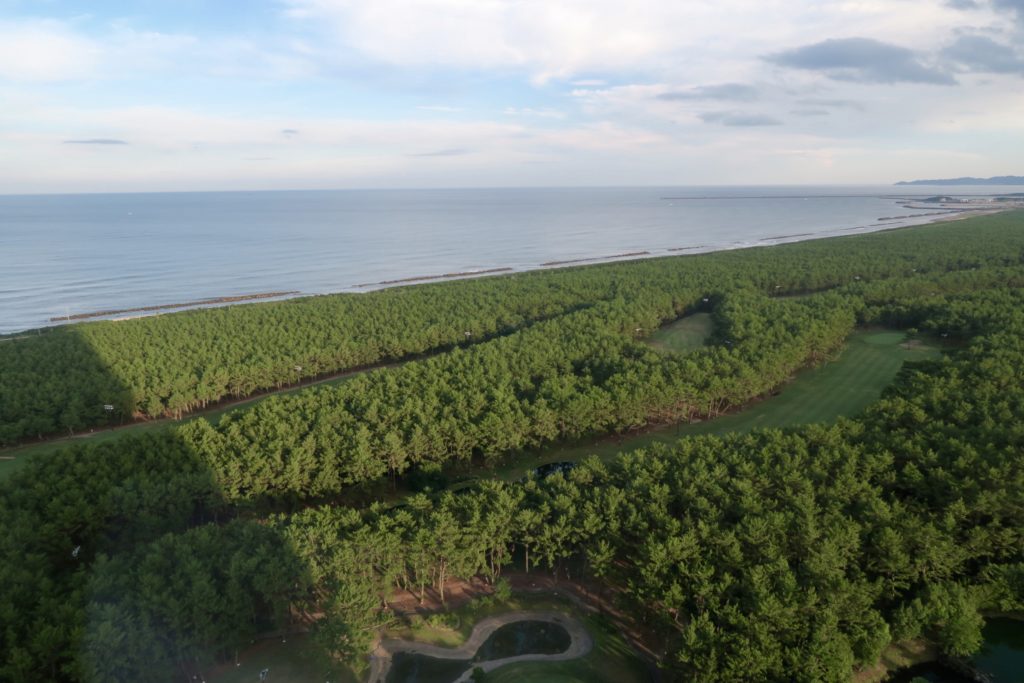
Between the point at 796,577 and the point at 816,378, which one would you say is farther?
the point at 816,378

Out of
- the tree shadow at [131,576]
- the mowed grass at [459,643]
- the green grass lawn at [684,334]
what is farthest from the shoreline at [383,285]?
the mowed grass at [459,643]

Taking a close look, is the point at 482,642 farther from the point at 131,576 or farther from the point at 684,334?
the point at 684,334

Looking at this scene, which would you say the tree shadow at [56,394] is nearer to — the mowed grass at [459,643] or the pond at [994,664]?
the mowed grass at [459,643]

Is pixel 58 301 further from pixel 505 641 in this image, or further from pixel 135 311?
pixel 505 641

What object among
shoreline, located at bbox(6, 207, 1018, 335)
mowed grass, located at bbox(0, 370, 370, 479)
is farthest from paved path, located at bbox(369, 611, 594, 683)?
shoreline, located at bbox(6, 207, 1018, 335)

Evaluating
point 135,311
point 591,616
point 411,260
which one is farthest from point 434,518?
point 411,260

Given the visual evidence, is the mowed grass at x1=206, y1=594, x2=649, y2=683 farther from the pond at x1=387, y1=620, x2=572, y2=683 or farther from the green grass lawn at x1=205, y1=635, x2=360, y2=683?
the pond at x1=387, y1=620, x2=572, y2=683
